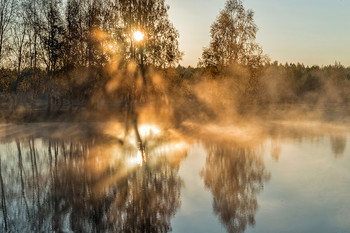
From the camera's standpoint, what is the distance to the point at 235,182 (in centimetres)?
1051

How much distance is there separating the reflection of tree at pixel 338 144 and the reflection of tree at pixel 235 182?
4.10 m

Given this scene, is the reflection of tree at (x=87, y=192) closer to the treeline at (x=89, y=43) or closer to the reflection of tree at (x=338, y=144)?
the reflection of tree at (x=338, y=144)

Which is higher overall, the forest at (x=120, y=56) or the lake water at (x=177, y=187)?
the forest at (x=120, y=56)

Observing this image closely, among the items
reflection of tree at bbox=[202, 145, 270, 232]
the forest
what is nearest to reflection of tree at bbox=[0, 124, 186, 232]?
reflection of tree at bbox=[202, 145, 270, 232]

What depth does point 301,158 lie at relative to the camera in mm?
14156

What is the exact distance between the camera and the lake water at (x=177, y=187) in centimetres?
734

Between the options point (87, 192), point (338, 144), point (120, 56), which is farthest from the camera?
point (120, 56)

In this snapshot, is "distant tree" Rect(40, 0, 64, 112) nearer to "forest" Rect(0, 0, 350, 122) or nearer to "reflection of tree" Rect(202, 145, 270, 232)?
"forest" Rect(0, 0, 350, 122)

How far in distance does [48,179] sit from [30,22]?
32.6 metres

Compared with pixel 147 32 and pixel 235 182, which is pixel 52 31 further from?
pixel 235 182

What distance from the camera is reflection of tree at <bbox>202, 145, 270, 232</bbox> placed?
7.65 meters

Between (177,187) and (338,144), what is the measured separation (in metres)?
11.9

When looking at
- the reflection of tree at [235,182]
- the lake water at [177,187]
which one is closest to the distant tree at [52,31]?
the lake water at [177,187]

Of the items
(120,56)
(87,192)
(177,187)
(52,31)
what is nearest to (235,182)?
(177,187)
